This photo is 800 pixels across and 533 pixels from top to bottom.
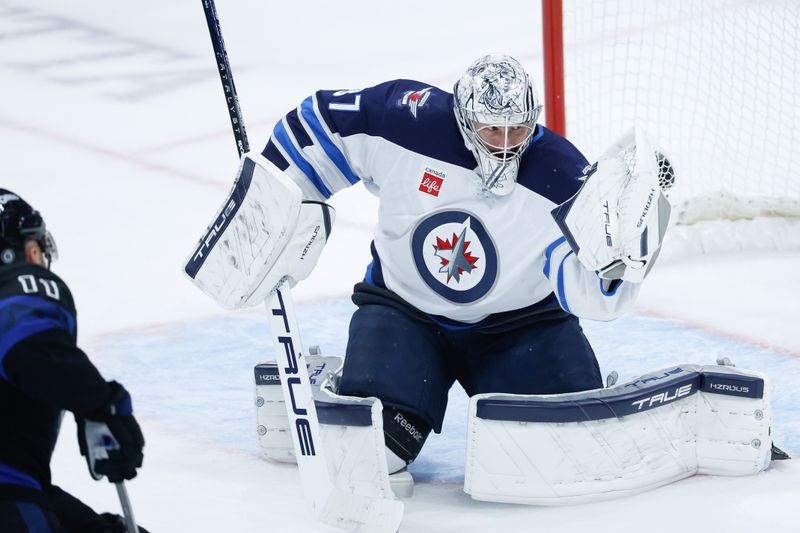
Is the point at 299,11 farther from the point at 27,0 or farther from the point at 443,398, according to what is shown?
the point at 443,398

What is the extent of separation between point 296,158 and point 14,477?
125cm

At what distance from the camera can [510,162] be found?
2926mm

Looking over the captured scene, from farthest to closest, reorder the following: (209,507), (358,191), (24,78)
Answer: (24,78)
(358,191)
(209,507)

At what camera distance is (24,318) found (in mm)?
1894

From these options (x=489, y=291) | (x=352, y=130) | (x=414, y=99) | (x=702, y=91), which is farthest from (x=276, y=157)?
(x=702, y=91)

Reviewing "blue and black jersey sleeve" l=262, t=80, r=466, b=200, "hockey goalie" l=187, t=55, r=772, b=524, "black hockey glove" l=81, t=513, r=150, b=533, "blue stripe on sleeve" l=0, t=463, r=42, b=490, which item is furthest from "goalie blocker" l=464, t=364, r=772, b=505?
"blue stripe on sleeve" l=0, t=463, r=42, b=490

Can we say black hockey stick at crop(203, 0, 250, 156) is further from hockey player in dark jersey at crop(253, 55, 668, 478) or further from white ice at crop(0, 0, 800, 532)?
white ice at crop(0, 0, 800, 532)

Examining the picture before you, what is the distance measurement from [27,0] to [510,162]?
5470mm

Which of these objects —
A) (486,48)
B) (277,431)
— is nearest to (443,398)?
(277,431)

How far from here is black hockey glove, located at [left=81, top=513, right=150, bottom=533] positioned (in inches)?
85.0

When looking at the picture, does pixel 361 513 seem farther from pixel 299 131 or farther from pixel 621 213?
pixel 299 131

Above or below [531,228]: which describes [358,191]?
below

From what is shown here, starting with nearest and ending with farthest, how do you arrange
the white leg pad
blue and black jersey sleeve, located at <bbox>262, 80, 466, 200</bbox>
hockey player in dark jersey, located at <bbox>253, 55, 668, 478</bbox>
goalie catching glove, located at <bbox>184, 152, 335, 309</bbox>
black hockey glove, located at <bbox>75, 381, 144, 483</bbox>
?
black hockey glove, located at <bbox>75, 381, 144, 483</bbox> < goalie catching glove, located at <bbox>184, 152, 335, 309</bbox> < the white leg pad < hockey player in dark jersey, located at <bbox>253, 55, 668, 478</bbox> < blue and black jersey sleeve, located at <bbox>262, 80, 466, 200</bbox>

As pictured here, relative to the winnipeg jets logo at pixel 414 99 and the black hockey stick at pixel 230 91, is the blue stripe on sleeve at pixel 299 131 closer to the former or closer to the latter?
the winnipeg jets logo at pixel 414 99
